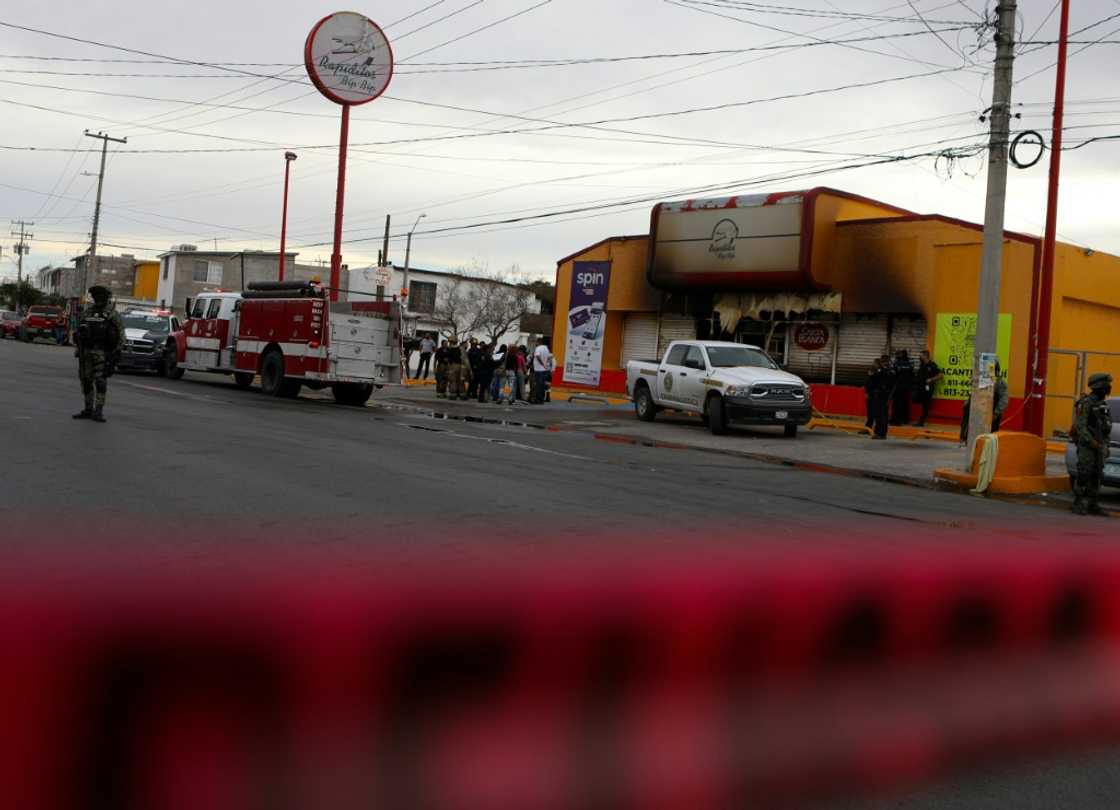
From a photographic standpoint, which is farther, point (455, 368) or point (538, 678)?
point (455, 368)

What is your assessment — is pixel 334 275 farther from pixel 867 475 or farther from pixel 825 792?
pixel 825 792

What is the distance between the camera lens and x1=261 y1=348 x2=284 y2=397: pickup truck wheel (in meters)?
25.1

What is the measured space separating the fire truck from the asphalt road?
20.7 feet

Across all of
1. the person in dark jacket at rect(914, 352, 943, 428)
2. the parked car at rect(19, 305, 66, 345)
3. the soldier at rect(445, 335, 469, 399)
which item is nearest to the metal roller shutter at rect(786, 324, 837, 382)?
the person in dark jacket at rect(914, 352, 943, 428)

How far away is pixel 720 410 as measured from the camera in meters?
20.4

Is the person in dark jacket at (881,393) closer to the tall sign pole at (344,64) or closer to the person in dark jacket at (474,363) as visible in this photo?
the person in dark jacket at (474,363)

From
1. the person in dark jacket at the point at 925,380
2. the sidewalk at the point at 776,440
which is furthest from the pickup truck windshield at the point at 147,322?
the person in dark jacket at the point at 925,380

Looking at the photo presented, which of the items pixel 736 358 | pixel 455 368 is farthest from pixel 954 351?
pixel 455 368

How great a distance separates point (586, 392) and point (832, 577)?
2860cm

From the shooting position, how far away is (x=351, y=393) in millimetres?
25672

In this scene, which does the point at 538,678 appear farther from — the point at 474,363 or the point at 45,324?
the point at 45,324

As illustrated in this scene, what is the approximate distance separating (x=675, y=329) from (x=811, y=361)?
4577 mm

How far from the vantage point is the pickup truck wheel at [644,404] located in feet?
77.2

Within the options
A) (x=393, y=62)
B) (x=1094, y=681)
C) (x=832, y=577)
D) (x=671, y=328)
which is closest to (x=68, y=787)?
(x=832, y=577)
